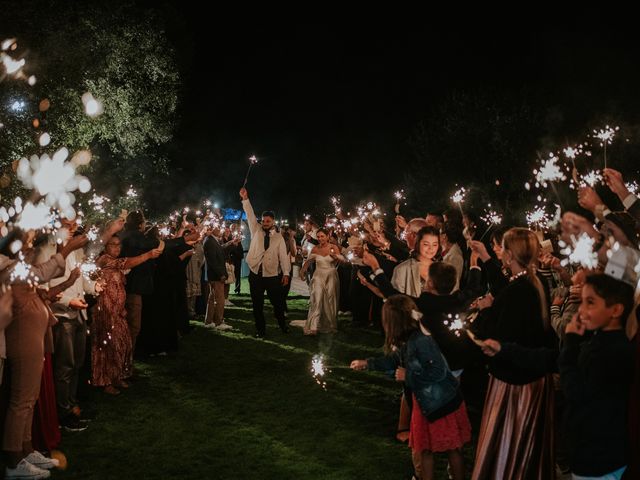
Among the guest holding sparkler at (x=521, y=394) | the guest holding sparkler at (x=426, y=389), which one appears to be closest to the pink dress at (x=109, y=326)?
the guest holding sparkler at (x=426, y=389)

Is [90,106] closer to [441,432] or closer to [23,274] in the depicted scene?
[23,274]

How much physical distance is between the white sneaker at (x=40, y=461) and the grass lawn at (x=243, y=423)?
158 millimetres

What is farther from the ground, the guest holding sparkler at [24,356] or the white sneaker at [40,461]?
the guest holding sparkler at [24,356]

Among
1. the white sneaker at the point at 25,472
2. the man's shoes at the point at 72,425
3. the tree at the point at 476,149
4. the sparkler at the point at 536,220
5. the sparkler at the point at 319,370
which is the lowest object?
the white sneaker at the point at 25,472

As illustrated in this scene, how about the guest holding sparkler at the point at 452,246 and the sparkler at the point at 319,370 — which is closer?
the guest holding sparkler at the point at 452,246

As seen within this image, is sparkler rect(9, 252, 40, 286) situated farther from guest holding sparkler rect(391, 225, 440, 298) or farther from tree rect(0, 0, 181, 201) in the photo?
tree rect(0, 0, 181, 201)

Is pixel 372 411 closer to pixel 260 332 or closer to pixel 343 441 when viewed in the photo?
pixel 343 441

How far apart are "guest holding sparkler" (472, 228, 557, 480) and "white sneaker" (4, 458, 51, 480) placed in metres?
3.69

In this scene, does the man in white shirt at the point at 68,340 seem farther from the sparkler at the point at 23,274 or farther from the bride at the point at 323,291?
the bride at the point at 323,291

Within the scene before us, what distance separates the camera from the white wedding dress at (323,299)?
1238 cm

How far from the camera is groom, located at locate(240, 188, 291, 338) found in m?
12.4

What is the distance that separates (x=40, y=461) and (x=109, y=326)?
2.63 metres

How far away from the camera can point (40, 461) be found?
557 cm

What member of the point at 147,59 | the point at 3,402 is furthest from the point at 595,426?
the point at 147,59
